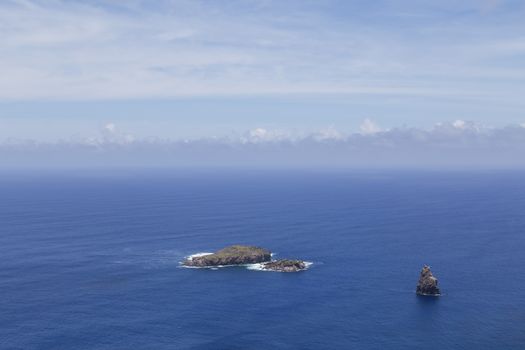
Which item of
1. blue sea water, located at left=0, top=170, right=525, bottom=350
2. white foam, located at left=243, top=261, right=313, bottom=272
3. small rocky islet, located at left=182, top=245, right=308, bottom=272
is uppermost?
small rocky islet, located at left=182, top=245, right=308, bottom=272

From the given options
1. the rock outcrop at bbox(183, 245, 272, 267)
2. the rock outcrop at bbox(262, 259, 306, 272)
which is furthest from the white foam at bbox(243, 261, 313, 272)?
the rock outcrop at bbox(183, 245, 272, 267)

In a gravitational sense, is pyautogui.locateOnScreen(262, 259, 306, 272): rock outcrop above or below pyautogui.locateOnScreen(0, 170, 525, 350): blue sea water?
above

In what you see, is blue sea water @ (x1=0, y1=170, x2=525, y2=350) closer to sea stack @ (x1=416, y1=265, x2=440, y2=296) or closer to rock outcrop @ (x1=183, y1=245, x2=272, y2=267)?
sea stack @ (x1=416, y1=265, x2=440, y2=296)

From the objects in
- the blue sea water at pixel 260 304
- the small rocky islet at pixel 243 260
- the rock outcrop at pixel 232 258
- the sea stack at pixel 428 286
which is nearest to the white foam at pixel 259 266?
the small rocky islet at pixel 243 260

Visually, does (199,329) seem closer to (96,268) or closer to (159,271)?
(159,271)

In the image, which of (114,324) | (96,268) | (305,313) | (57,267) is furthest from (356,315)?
(57,267)

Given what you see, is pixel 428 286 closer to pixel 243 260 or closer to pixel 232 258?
pixel 243 260

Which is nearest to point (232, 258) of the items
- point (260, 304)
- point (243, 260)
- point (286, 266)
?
point (243, 260)
